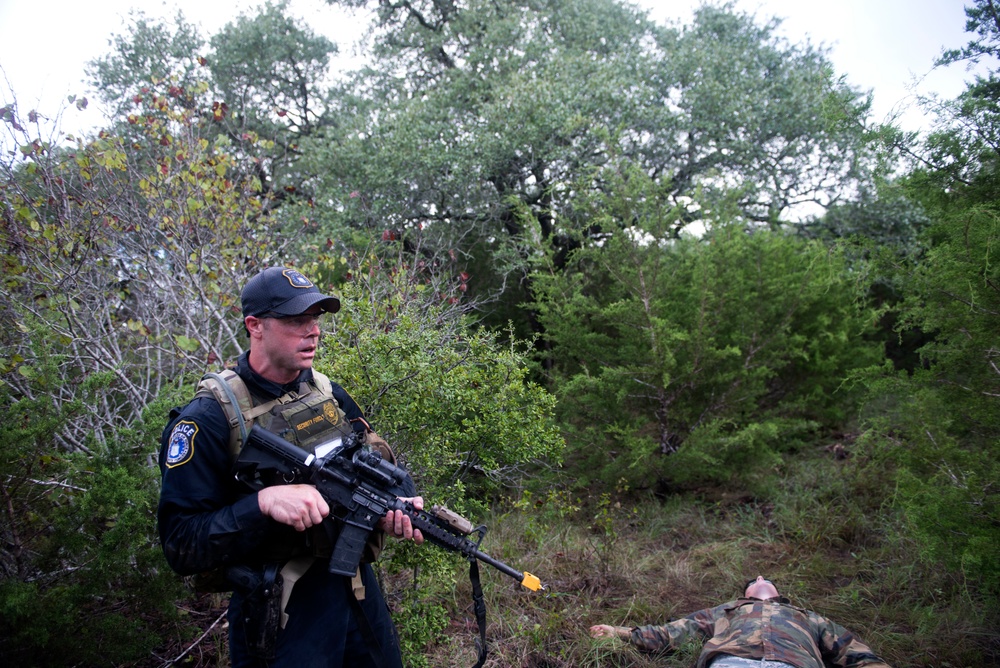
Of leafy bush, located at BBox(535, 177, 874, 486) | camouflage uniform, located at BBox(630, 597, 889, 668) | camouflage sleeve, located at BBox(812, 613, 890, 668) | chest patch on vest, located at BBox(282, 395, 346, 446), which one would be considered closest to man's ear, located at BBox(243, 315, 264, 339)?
chest patch on vest, located at BBox(282, 395, 346, 446)

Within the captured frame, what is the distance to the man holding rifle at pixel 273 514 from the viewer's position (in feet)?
6.21

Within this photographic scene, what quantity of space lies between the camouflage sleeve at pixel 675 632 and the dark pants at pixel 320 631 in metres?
1.85

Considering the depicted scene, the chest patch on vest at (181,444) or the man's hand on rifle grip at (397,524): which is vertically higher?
the chest patch on vest at (181,444)

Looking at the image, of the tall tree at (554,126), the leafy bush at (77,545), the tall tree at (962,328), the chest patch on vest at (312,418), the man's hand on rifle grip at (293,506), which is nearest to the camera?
the man's hand on rifle grip at (293,506)

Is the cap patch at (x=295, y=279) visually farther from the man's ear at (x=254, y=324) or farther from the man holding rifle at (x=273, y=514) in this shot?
the man's ear at (x=254, y=324)

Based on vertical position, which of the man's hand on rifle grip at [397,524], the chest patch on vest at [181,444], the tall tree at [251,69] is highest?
the tall tree at [251,69]

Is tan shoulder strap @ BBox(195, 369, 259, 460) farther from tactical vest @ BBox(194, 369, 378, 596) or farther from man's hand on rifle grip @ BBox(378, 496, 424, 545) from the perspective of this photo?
man's hand on rifle grip @ BBox(378, 496, 424, 545)

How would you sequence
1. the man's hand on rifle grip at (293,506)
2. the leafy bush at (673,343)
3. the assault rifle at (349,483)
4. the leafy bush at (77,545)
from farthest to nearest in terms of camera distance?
the leafy bush at (673,343)
the leafy bush at (77,545)
the assault rifle at (349,483)
the man's hand on rifle grip at (293,506)

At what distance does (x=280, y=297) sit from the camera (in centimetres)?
215

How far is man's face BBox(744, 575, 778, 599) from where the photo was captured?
360cm

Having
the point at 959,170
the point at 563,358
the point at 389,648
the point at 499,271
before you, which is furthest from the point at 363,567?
the point at 499,271

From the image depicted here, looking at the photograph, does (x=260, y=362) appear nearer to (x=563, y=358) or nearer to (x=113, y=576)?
(x=113, y=576)

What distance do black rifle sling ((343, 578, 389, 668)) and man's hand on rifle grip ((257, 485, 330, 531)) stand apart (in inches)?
17.2

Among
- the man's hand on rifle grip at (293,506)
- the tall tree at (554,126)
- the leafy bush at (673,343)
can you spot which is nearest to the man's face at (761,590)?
the leafy bush at (673,343)
